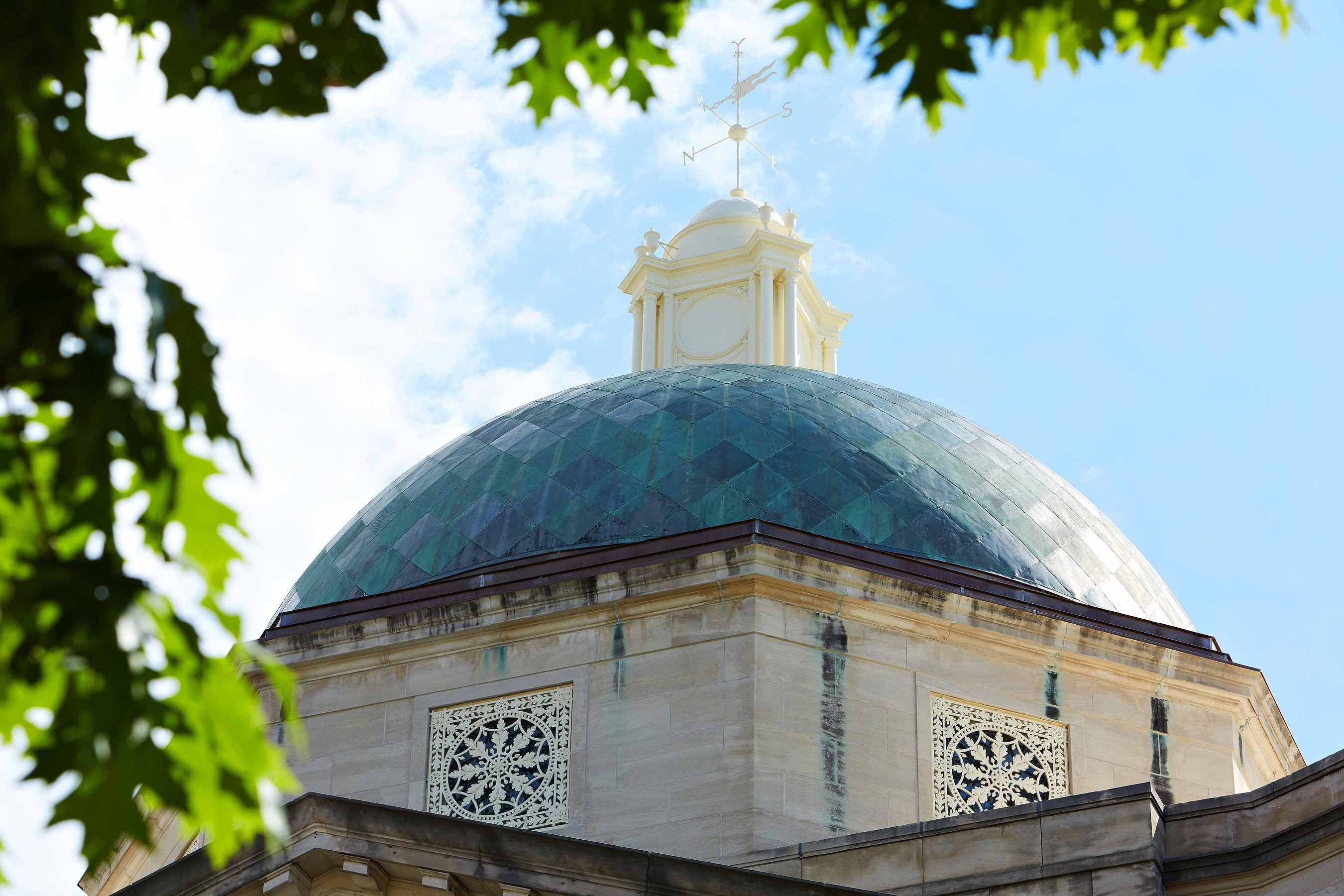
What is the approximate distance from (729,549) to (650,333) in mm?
9988

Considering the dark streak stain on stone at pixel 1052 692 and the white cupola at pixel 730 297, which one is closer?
the dark streak stain on stone at pixel 1052 692

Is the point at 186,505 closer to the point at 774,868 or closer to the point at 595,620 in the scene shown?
the point at 774,868

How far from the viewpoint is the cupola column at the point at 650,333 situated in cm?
2723

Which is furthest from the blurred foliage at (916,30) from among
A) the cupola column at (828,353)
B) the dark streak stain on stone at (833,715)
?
the cupola column at (828,353)

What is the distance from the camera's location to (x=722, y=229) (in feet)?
92.6

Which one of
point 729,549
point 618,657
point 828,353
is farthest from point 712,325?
point 618,657

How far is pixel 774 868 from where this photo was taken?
15555 mm

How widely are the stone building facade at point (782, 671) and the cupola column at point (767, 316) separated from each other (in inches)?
195

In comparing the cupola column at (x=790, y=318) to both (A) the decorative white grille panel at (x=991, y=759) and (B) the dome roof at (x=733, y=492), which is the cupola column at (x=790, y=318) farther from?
(A) the decorative white grille panel at (x=991, y=759)

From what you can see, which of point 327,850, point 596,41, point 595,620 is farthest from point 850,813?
point 596,41

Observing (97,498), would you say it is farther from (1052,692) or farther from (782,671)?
(1052,692)

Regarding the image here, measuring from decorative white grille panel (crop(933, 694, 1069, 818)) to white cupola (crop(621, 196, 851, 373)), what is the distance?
365 inches

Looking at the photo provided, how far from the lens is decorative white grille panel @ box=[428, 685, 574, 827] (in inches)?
689

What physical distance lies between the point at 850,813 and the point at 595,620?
278 centimetres
